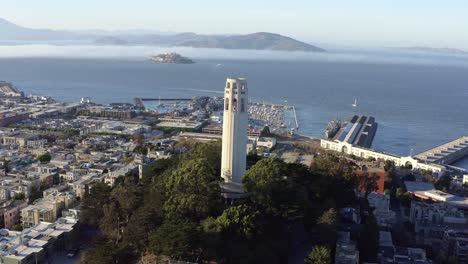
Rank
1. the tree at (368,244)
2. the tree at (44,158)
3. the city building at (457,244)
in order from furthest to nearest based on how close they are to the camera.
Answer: the tree at (44,158), the city building at (457,244), the tree at (368,244)

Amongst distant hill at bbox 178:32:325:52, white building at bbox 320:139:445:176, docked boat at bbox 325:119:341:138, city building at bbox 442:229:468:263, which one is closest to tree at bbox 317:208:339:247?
city building at bbox 442:229:468:263

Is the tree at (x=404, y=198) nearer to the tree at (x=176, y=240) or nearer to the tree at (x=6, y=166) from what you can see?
the tree at (x=176, y=240)

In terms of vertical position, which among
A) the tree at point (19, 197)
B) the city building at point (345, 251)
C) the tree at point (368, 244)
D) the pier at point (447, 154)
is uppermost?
the city building at point (345, 251)

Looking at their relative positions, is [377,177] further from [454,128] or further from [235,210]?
[454,128]

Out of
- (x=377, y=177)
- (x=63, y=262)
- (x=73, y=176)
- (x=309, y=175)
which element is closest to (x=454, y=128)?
(x=377, y=177)

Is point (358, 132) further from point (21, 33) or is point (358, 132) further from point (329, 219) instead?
point (21, 33)

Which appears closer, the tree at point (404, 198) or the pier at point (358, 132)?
the tree at point (404, 198)

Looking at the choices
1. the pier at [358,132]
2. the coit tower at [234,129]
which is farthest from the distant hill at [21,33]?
the coit tower at [234,129]
